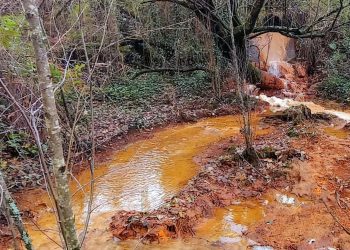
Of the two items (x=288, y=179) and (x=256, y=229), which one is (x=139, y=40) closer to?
(x=288, y=179)

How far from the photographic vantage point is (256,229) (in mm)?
5359

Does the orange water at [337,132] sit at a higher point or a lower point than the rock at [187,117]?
lower

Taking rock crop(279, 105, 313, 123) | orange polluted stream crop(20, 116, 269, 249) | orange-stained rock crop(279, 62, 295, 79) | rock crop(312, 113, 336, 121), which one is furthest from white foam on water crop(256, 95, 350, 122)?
orange-stained rock crop(279, 62, 295, 79)

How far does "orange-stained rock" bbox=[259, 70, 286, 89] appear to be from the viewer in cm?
1252

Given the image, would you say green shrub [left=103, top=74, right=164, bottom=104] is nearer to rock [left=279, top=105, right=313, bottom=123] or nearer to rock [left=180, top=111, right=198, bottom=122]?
rock [left=180, top=111, right=198, bottom=122]

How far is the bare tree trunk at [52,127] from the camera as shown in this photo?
6.59ft

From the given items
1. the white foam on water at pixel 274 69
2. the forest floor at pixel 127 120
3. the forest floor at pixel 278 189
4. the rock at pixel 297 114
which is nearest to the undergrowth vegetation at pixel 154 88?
the forest floor at pixel 127 120

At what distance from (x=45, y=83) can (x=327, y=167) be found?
602 centimetres

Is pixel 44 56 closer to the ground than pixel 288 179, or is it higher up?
higher up

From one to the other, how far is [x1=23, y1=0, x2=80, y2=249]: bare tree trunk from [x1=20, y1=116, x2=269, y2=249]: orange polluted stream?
2.54m

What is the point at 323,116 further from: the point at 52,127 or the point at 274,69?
the point at 52,127

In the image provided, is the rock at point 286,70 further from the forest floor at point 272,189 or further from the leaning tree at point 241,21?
the forest floor at point 272,189

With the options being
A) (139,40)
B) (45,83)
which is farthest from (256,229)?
(139,40)

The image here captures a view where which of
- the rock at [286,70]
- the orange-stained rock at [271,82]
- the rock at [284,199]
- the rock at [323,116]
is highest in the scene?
the rock at [286,70]
